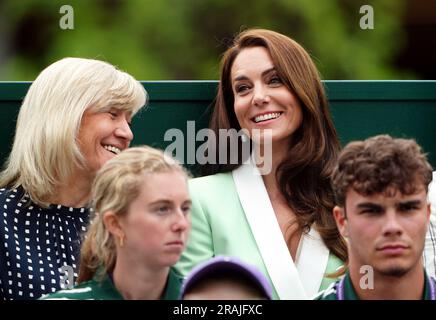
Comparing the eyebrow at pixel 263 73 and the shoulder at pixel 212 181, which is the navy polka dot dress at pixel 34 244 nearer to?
the shoulder at pixel 212 181

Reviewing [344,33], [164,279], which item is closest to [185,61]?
[344,33]

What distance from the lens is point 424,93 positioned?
3.44 m

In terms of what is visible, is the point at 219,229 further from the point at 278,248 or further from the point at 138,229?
the point at 138,229

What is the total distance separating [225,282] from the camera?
2.57 metres

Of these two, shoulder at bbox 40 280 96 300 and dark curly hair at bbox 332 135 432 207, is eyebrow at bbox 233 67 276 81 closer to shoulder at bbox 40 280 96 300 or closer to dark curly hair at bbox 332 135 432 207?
dark curly hair at bbox 332 135 432 207

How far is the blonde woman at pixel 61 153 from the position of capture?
304cm

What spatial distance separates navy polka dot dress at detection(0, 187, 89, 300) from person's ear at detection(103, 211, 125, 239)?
299 mm

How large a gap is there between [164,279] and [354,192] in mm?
409

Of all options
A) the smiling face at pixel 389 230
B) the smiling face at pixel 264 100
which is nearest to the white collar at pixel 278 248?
the smiling face at pixel 264 100

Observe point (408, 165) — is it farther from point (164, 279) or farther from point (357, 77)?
point (357, 77)

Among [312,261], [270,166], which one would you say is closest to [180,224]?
[312,261]

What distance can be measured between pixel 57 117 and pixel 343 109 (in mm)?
762

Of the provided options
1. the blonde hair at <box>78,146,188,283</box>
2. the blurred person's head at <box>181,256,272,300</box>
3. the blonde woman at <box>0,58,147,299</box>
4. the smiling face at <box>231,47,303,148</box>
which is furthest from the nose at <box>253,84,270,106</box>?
the blurred person's head at <box>181,256,272,300</box>

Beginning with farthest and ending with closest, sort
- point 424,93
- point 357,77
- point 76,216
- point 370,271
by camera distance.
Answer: point 357,77
point 424,93
point 76,216
point 370,271
